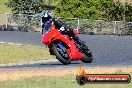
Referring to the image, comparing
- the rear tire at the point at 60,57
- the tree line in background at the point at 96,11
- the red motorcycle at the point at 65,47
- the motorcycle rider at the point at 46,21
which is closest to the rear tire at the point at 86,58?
the red motorcycle at the point at 65,47

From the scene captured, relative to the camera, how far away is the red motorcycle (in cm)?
512

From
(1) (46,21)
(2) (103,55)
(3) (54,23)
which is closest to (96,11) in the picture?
(2) (103,55)

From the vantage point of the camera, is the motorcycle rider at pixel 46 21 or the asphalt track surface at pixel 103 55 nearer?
the motorcycle rider at pixel 46 21

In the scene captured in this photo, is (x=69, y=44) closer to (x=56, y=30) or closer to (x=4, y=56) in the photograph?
(x=56, y=30)

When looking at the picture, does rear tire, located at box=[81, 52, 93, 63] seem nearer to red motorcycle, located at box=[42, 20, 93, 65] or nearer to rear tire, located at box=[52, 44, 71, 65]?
red motorcycle, located at box=[42, 20, 93, 65]

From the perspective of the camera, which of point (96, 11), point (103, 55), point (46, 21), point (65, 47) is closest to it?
point (46, 21)

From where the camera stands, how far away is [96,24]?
5138 cm

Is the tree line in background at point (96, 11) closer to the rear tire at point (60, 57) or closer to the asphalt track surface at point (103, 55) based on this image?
the asphalt track surface at point (103, 55)

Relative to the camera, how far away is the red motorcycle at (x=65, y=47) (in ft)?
16.8

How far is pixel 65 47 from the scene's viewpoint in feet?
17.7

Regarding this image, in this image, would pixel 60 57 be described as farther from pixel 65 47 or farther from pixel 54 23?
pixel 54 23

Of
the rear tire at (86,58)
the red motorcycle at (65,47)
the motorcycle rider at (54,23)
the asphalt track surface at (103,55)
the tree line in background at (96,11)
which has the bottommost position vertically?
the tree line in background at (96,11)

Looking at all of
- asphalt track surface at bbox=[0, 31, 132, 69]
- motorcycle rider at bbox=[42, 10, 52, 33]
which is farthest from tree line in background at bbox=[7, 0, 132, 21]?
motorcycle rider at bbox=[42, 10, 52, 33]

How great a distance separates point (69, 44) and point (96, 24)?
4636cm
